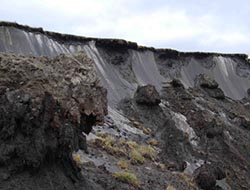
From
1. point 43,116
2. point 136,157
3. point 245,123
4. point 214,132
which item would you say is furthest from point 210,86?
point 43,116

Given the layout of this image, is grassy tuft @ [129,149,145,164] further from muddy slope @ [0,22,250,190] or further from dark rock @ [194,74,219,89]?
dark rock @ [194,74,219,89]

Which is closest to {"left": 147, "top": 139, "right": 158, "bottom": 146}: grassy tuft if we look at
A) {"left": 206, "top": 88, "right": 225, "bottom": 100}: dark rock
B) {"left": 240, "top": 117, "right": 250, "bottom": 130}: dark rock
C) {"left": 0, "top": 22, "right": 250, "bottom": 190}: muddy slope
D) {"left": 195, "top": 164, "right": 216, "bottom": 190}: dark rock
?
{"left": 0, "top": 22, "right": 250, "bottom": 190}: muddy slope

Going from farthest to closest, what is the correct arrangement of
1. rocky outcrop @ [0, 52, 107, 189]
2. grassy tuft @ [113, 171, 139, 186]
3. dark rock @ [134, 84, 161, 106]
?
dark rock @ [134, 84, 161, 106] < grassy tuft @ [113, 171, 139, 186] < rocky outcrop @ [0, 52, 107, 189]

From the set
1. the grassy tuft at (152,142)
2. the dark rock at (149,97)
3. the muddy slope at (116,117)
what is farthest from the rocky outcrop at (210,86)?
the grassy tuft at (152,142)

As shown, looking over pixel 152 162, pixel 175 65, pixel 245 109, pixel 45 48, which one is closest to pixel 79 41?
pixel 45 48

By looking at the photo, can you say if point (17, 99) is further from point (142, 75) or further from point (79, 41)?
point (142, 75)

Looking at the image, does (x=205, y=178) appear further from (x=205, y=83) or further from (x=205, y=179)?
(x=205, y=83)

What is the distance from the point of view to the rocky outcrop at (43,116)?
41.9ft

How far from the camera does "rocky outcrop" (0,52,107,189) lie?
12.8m

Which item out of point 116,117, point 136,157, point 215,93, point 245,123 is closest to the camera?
point 136,157

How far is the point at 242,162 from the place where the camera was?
35.4 metres

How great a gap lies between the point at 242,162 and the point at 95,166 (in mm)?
19080

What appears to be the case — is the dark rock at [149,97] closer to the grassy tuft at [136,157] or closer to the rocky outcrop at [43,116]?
the grassy tuft at [136,157]

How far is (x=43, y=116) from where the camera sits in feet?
43.1
